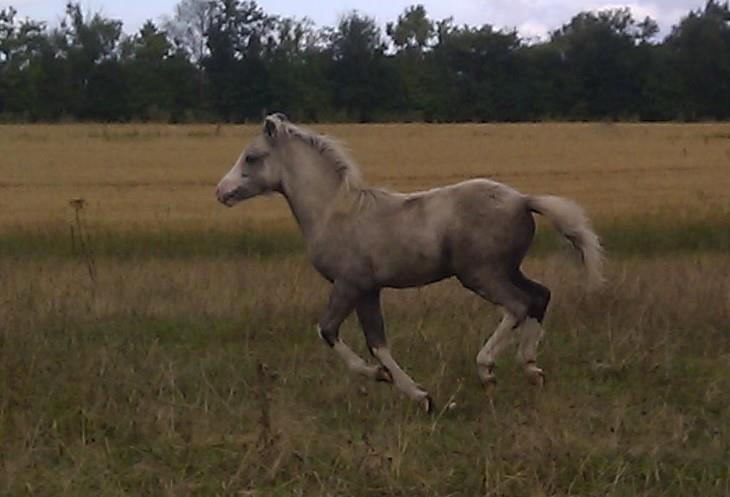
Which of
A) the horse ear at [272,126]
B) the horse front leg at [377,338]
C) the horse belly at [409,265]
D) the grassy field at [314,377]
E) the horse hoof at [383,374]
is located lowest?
the grassy field at [314,377]

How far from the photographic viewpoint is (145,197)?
20.9 metres

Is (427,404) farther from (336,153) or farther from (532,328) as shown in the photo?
(336,153)

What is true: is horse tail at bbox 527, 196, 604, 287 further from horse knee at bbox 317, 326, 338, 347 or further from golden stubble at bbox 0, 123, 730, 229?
golden stubble at bbox 0, 123, 730, 229

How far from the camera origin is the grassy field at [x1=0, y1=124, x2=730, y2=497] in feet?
16.8

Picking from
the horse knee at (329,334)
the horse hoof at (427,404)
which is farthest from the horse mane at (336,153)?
the horse hoof at (427,404)

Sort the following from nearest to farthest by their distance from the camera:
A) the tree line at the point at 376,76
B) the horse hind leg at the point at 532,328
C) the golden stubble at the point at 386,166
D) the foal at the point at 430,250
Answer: the foal at the point at 430,250
the horse hind leg at the point at 532,328
the golden stubble at the point at 386,166
the tree line at the point at 376,76

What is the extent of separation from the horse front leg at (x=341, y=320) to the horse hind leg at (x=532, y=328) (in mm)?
984

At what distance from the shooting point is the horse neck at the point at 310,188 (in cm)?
689

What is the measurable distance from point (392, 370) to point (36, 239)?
916 cm

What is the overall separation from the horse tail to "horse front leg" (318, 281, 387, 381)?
1.25m

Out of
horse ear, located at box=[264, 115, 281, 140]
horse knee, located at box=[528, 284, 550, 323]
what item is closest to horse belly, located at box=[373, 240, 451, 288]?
horse knee, located at box=[528, 284, 550, 323]

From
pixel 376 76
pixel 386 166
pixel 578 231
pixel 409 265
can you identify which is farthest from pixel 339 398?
pixel 376 76

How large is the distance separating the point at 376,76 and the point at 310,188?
37.4 meters

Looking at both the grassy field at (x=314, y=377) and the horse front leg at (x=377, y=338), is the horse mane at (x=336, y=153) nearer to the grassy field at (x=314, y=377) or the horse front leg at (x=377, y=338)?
the horse front leg at (x=377, y=338)
